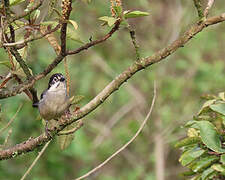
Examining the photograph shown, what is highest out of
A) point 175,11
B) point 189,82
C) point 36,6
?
point 36,6

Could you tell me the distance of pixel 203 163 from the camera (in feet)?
6.04

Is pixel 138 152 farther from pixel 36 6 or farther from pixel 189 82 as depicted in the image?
pixel 36 6

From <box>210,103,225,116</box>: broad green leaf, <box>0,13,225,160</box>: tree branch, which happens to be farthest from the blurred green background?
<box>0,13,225,160</box>: tree branch

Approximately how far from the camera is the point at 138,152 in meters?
5.62

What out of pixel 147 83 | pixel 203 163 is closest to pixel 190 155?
pixel 203 163

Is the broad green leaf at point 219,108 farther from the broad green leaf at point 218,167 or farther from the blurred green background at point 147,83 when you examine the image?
the blurred green background at point 147,83

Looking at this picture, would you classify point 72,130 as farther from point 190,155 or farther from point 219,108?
→ point 219,108

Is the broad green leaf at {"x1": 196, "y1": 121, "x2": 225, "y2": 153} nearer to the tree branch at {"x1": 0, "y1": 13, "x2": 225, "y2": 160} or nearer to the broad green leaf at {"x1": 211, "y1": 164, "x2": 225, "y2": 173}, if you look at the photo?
the broad green leaf at {"x1": 211, "y1": 164, "x2": 225, "y2": 173}

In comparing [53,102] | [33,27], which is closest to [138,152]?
[53,102]

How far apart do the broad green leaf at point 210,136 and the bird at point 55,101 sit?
1.67 ft

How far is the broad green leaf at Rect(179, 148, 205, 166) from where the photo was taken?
1.85 metres

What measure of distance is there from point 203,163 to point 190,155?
6 cm

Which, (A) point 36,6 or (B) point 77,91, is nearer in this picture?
(A) point 36,6

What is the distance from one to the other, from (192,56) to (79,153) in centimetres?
172
